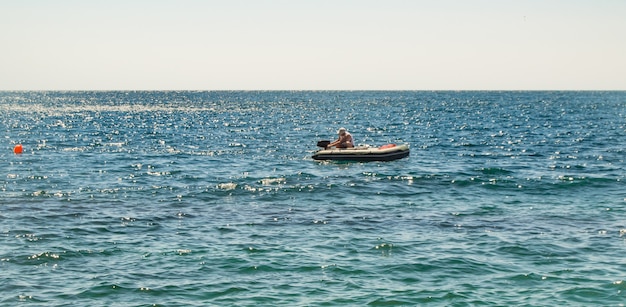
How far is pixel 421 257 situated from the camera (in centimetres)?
1458

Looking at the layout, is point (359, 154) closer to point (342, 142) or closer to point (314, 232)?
point (342, 142)

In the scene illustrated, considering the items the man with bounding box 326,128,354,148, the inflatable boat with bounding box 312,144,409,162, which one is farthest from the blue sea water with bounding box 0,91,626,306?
the man with bounding box 326,128,354,148

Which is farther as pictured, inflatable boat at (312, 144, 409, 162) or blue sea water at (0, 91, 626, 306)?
inflatable boat at (312, 144, 409, 162)

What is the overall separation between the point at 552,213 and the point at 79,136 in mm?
42629

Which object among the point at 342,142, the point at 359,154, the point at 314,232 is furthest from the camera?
the point at 342,142

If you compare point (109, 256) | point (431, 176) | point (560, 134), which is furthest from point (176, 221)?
point (560, 134)

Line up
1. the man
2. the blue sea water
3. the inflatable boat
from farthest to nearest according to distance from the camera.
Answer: the man < the inflatable boat < the blue sea water

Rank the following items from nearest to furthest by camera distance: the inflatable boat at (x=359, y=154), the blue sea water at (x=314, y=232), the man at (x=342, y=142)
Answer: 1. the blue sea water at (x=314, y=232)
2. the inflatable boat at (x=359, y=154)
3. the man at (x=342, y=142)

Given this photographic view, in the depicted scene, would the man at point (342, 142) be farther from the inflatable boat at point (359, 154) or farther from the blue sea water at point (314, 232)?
the blue sea water at point (314, 232)

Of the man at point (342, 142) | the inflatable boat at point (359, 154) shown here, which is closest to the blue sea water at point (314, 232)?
the inflatable boat at point (359, 154)

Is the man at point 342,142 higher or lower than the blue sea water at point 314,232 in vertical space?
higher

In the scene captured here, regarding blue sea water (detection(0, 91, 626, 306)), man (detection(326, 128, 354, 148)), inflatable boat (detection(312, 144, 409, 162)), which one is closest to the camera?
blue sea water (detection(0, 91, 626, 306))

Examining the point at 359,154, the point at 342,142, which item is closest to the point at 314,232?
the point at 359,154

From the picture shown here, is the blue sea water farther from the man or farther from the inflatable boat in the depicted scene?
the man
